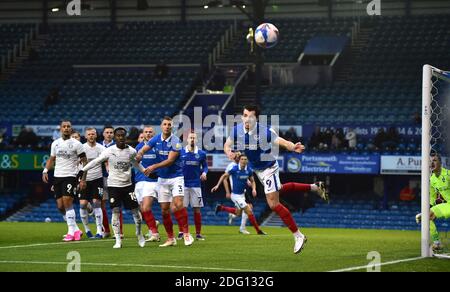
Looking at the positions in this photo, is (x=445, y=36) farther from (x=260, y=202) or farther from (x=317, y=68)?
(x=260, y=202)

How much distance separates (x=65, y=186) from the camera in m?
21.9

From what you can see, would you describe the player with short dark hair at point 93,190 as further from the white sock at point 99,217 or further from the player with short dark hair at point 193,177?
the player with short dark hair at point 193,177

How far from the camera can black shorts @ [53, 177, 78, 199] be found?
21844mm

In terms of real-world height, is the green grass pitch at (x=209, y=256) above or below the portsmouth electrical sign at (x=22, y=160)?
below

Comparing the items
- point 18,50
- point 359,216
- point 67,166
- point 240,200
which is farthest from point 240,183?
A: point 18,50

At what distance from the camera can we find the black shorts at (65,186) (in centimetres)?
2184

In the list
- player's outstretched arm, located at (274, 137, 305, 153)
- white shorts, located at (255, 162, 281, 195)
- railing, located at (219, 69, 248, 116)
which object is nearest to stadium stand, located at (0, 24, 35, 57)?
railing, located at (219, 69, 248, 116)

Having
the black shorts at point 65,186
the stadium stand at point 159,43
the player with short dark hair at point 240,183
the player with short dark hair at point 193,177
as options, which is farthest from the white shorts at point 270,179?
the stadium stand at point 159,43

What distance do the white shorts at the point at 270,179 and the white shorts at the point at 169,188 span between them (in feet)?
9.88

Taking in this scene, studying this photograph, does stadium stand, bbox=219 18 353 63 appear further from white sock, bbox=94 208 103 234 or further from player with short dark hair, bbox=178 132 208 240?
white sock, bbox=94 208 103 234

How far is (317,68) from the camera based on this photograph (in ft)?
154

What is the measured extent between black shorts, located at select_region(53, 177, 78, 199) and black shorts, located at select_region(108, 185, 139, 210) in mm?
3074

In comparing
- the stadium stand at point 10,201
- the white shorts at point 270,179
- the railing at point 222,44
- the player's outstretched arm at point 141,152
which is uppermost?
the railing at point 222,44

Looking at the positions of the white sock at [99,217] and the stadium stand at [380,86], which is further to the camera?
the stadium stand at [380,86]
